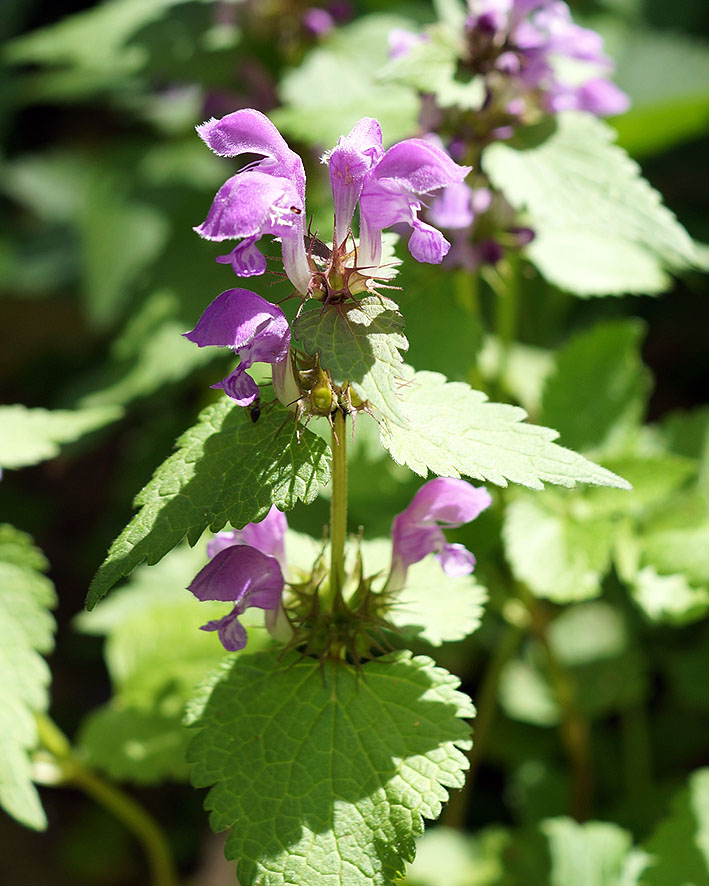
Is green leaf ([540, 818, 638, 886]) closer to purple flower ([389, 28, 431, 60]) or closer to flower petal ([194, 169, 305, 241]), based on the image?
flower petal ([194, 169, 305, 241])

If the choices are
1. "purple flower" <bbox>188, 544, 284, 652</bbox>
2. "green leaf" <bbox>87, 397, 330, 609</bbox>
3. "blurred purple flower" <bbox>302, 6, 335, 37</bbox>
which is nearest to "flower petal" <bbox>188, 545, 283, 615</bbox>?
"purple flower" <bbox>188, 544, 284, 652</bbox>

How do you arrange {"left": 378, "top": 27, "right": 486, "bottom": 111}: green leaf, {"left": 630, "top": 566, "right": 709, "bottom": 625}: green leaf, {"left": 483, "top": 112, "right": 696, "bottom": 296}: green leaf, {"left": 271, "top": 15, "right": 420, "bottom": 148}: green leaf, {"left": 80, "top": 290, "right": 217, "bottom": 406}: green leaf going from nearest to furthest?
{"left": 483, "top": 112, "right": 696, "bottom": 296}: green leaf, {"left": 378, "top": 27, "right": 486, "bottom": 111}: green leaf, {"left": 630, "top": 566, "right": 709, "bottom": 625}: green leaf, {"left": 271, "top": 15, "right": 420, "bottom": 148}: green leaf, {"left": 80, "top": 290, "right": 217, "bottom": 406}: green leaf

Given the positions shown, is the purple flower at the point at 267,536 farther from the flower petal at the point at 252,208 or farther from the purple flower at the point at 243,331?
the flower petal at the point at 252,208

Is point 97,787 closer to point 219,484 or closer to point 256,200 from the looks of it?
point 219,484

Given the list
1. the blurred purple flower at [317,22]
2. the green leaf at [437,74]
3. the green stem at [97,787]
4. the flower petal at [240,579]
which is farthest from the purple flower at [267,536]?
the blurred purple flower at [317,22]

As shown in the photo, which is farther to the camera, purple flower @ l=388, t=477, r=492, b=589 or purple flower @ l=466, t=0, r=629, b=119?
purple flower @ l=466, t=0, r=629, b=119

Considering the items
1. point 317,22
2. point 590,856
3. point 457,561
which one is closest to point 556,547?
point 457,561

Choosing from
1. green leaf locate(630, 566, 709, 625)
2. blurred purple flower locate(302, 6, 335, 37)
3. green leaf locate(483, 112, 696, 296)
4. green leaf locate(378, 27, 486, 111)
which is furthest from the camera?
blurred purple flower locate(302, 6, 335, 37)
